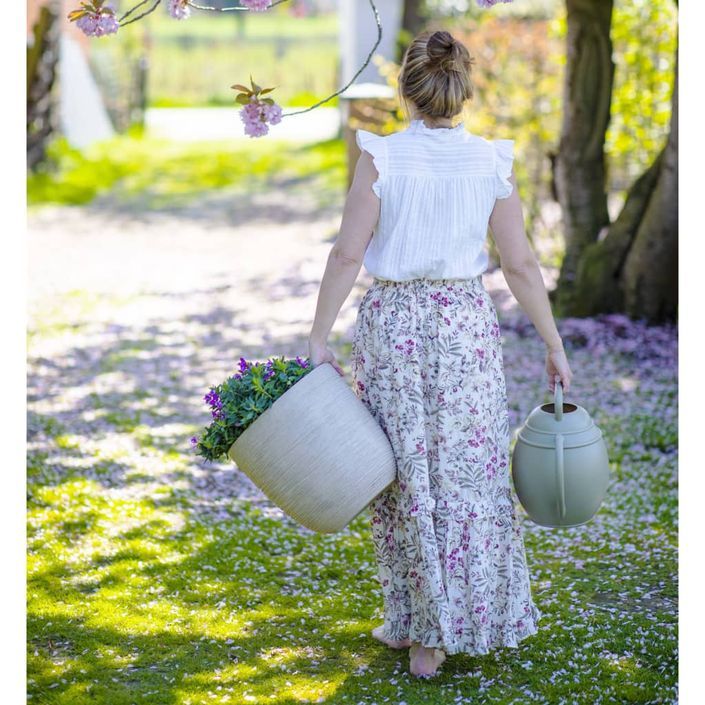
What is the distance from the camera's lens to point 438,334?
2846mm

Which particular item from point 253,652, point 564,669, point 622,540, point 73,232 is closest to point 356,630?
point 253,652

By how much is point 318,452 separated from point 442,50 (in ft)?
3.42

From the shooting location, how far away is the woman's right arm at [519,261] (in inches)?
112

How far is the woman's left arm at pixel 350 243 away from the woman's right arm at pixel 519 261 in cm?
33

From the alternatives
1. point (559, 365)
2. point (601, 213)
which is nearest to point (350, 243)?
point (559, 365)

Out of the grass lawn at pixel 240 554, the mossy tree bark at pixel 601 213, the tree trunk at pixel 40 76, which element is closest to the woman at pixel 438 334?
the grass lawn at pixel 240 554

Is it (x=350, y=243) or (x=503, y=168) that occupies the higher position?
(x=503, y=168)

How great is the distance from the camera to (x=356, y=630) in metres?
3.38

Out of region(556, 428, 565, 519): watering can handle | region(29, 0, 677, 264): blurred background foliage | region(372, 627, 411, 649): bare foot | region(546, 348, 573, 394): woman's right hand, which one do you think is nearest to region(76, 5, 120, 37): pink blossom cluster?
region(29, 0, 677, 264): blurred background foliage

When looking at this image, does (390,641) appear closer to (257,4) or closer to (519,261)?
(519,261)
